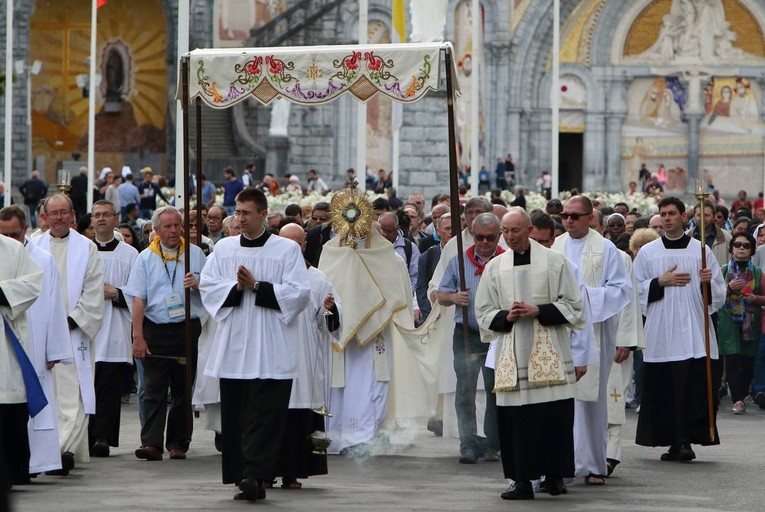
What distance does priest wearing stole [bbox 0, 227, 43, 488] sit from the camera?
1055cm

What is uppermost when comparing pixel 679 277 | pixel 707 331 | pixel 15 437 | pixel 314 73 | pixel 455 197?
pixel 314 73

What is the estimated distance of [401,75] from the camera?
13406 millimetres

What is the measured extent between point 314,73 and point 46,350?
11.2ft

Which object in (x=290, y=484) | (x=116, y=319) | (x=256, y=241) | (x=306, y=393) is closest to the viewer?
(x=256, y=241)

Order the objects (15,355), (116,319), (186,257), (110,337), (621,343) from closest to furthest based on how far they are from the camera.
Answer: (15,355) < (621,343) < (186,257) < (110,337) < (116,319)

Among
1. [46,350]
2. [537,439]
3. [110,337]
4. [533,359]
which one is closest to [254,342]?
[46,350]

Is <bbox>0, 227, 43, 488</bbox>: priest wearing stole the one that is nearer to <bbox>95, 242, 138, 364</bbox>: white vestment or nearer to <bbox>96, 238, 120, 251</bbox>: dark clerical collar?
<bbox>95, 242, 138, 364</bbox>: white vestment

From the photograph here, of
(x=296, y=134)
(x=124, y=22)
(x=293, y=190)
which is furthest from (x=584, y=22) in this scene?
(x=293, y=190)

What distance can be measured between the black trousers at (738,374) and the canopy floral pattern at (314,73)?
19.6 feet

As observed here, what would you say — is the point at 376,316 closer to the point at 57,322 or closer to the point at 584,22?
the point at 57,322

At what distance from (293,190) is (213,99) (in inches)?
765

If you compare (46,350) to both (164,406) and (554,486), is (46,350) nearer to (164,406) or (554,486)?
(164,406)

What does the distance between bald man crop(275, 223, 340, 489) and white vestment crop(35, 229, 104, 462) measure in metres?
1.67

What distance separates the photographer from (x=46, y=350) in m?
11.3
